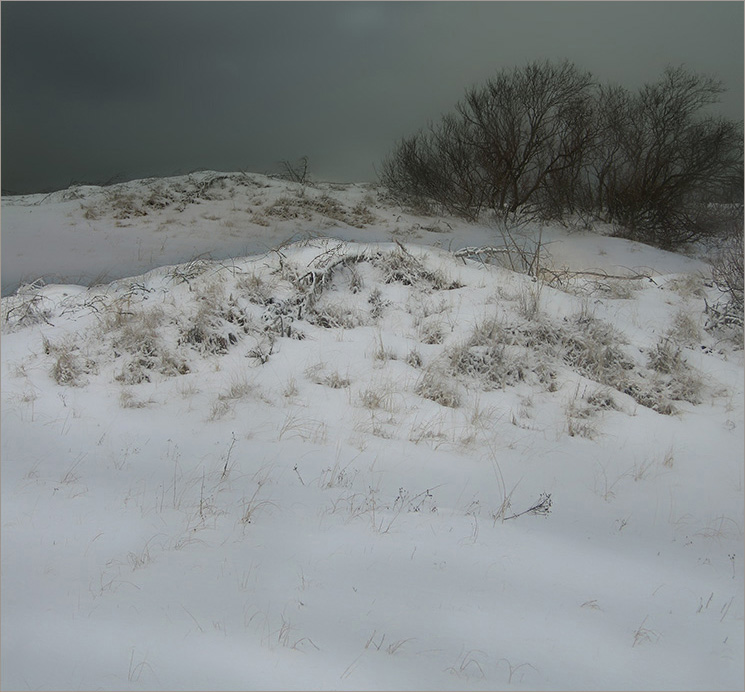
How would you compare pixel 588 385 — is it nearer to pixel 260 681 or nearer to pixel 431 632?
pixel 431 632

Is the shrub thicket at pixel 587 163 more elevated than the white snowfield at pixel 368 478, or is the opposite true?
the shrub thicket at pixel 587 163

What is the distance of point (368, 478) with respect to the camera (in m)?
3.43

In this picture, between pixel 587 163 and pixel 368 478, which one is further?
pixel 587 163

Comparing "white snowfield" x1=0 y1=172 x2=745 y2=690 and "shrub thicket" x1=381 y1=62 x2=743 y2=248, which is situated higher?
"shrub thicket" x1=381 y1=62 x2=743 y2=248

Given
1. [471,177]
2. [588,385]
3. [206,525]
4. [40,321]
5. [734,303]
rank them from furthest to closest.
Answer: [471,177], [734,303], [40,321], [588,385], [206,525]

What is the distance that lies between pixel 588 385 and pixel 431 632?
3.30 meters

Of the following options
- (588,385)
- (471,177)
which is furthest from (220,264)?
(471,177)

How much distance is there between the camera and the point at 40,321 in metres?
5.29

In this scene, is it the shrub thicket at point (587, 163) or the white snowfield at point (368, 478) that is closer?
the white snowfield at point (368, 478)

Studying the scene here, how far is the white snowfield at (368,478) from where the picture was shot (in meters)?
2.14

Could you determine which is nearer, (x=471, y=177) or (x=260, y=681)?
(x=260, y=681)

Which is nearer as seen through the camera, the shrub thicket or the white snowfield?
the white snowfield

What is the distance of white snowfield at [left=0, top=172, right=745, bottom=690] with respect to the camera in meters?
2.14

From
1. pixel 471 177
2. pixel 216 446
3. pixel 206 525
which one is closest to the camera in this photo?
pixel 206 525
